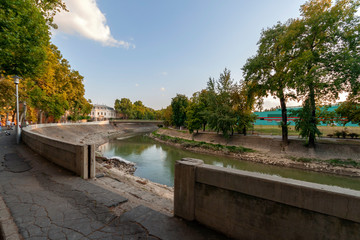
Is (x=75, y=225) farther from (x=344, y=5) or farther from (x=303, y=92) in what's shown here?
(x=344, y=5)

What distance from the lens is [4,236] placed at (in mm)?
2674

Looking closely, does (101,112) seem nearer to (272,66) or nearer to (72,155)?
(272,66)

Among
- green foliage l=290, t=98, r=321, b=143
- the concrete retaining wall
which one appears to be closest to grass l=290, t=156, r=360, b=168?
green foliage l=290, t=98, r=321, b=143

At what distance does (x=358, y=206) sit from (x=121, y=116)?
10014 cm

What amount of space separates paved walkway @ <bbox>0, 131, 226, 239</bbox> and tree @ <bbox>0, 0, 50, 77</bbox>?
644 cm

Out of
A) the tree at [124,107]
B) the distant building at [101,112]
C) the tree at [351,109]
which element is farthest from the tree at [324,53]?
the distant building at [101,112]

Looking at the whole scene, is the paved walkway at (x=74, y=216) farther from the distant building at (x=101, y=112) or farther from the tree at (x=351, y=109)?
the distant building at (x=101, y=112)

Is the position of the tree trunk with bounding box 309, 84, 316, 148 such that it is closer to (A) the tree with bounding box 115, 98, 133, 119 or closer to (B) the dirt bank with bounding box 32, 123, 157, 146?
(B) the dirt bank with bounding box 32, 123, 157, 146

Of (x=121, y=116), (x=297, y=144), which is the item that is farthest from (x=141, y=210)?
(x=121, y=116)

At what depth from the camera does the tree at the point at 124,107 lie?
291ft

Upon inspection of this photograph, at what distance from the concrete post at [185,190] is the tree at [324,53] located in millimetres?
16365

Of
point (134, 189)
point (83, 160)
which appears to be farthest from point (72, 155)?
point (134, 189)

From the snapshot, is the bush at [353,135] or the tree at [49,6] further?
the bush at [353,135]

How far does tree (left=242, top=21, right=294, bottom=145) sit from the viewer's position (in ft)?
55.7
